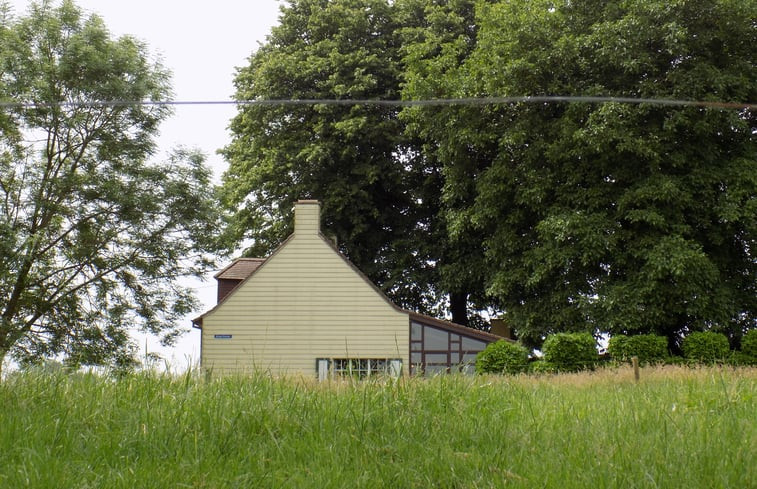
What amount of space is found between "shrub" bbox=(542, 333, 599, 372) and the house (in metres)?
5.52

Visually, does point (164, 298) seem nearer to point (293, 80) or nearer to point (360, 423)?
point (293, 80)

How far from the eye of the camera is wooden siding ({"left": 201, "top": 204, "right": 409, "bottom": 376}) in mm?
27828

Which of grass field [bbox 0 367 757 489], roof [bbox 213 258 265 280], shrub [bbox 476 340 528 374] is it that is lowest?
shrub [bbox 476 340 528 374]

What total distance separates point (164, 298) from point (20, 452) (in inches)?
856

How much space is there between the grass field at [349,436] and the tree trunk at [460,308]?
23.4 m

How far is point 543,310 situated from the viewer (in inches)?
1000

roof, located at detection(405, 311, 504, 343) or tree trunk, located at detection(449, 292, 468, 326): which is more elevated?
tree trunk, located at detection(449, 292, 468, 326)

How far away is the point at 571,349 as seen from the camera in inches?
870

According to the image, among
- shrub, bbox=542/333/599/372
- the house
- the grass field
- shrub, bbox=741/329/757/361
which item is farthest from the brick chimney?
the grass field

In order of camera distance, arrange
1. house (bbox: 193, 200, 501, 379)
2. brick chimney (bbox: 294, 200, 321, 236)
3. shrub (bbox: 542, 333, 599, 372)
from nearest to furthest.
Result: shrub (bbox: 542, 333, 599, 372), house (bbox: 193, 200, 501, 379), brick chimney (bbox: 294, 200, 321, 236)

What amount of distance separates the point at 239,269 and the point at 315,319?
4.95 meters

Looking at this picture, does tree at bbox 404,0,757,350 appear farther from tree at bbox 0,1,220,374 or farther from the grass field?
the grass field

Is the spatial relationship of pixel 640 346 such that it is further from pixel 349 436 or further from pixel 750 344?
pixel 349 436

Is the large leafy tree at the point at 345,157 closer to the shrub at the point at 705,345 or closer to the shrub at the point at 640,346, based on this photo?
the shrub at the point at 640,346
